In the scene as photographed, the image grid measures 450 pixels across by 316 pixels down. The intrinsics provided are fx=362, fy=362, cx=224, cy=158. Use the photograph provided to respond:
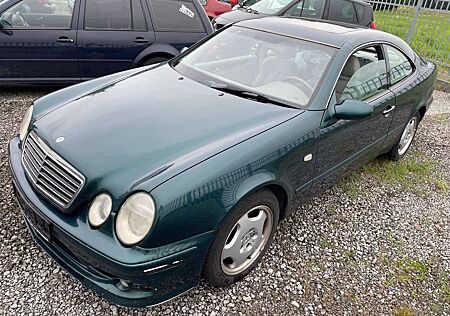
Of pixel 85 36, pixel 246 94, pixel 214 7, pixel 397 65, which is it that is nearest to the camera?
pixel 246 94

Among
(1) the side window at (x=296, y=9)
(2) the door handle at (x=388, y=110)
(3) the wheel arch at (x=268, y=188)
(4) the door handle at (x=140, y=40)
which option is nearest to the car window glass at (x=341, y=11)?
(1) the side window at (x=296, y=9)

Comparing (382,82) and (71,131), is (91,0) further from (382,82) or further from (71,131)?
(382,82)

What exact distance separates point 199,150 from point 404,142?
10.5 feet

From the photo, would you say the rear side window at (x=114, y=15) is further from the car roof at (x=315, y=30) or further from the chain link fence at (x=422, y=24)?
the chain link fence at (x=422, y=24)

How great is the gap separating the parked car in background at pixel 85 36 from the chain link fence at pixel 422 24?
5.29 m

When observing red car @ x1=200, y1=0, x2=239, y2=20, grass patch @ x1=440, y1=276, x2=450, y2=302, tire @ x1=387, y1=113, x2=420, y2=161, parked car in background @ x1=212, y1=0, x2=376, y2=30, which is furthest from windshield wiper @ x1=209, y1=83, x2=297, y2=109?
red car @ x1=200, y1=0, x2=239, y2=20

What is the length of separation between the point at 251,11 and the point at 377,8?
336cm

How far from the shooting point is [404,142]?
432 cm

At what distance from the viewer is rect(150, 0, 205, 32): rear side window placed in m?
5.14

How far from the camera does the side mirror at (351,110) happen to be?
2629 mm

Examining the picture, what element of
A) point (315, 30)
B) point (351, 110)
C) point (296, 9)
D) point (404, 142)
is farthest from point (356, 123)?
point (296, 9)

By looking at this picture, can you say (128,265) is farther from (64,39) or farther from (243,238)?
(64,39)

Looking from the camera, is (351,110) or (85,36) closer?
(351,110)

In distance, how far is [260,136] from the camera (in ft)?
7.51
